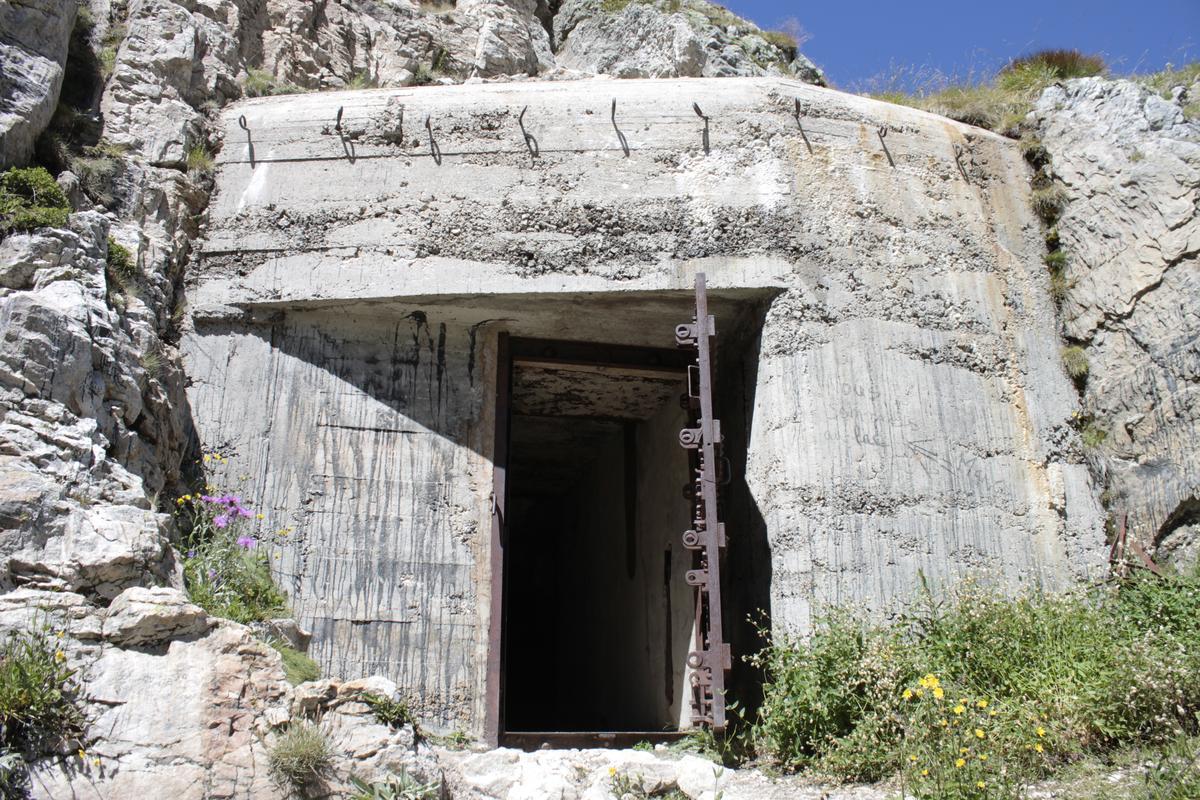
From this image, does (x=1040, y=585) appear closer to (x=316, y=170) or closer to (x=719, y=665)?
(x=719, y=665)

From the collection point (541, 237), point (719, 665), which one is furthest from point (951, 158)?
point (719, 665)

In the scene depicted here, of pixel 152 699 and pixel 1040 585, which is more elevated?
pixel 1040 585

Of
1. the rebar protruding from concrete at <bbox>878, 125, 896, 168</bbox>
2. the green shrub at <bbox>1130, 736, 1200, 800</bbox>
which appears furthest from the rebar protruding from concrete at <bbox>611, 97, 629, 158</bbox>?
the green shrub at <bbox>1130, 736, 1200, 800</bbox>

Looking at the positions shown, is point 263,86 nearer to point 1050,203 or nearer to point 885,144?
point 885,144

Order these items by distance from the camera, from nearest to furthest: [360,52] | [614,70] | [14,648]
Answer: [14,648] < [360,52] < [614,70]

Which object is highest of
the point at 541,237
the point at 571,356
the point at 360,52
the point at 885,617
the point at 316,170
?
the point at 360,52

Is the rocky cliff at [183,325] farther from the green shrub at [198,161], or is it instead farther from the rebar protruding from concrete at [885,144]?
the rebar protruding from concrete at [885,144]

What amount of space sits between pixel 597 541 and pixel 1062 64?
5922 mm

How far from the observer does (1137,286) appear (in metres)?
6.88

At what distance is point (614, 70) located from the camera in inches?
407

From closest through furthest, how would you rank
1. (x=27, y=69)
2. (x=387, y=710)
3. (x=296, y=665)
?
(x=387, y=710) < (x=296, y=665) < (x=27, y=69)

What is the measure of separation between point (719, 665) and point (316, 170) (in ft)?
13.6

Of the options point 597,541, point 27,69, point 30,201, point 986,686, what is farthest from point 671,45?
point 986,686

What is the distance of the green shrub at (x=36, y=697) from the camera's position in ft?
13.3
